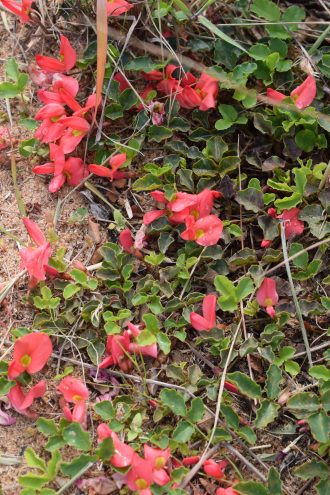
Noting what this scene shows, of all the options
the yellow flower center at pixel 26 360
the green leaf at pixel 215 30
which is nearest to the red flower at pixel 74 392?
the yellow flower center at pixel 26 360

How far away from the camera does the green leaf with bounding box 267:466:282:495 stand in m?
1.82

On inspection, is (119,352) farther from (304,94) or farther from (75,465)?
(304,94)

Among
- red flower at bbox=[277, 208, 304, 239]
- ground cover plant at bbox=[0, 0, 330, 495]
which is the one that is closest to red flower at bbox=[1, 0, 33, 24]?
ground cover plant at bbox=[0, 0, 330, 495]

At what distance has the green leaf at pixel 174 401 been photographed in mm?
1917

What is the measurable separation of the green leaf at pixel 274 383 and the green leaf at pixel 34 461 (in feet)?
2.00

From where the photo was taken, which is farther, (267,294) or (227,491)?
(267,294)

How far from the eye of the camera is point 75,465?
6.07 feet

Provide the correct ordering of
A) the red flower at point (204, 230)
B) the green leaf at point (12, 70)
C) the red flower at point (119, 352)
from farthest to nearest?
the green leaf at point (12, 70) < the red flower at point (204, 230) < the red flower at point (119, 352)

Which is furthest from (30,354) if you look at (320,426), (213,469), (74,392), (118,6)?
(118,6)

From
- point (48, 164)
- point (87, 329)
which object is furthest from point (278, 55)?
point (87, 329)

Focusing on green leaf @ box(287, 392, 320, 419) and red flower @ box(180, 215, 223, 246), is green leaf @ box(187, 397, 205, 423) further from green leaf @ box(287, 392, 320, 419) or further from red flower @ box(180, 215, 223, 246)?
red flower @ box(180, 215, 223, 246)

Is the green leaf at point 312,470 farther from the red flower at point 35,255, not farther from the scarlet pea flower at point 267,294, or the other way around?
the red flower at point 35,255

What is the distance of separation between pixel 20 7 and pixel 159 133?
613 mm

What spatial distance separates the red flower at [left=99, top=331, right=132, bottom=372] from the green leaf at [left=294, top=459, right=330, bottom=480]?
20.8 inches
